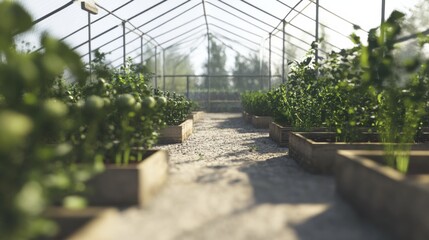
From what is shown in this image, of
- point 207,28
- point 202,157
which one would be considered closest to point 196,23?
point 207,28

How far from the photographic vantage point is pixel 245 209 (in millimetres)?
3100

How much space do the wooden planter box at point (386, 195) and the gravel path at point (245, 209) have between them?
0.39 feet

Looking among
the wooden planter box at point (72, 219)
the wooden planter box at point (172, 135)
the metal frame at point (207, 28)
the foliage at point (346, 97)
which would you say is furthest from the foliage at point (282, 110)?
the wooden planter box at point (72, 219)

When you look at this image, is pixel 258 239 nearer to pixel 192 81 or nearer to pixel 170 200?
pixel 170 200

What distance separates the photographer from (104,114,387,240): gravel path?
262 cm

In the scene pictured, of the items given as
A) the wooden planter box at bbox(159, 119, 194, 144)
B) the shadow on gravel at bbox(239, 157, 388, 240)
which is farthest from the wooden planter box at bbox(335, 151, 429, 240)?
the wooden planter box at bbox(159, 119, 194, 144)

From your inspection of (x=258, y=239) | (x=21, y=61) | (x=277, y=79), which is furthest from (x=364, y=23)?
(x=277, y=79)

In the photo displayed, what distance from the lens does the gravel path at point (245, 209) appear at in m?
2.62

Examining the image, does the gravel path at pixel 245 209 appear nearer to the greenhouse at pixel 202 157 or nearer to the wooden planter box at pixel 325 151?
the greenhouse at pixel 202 157

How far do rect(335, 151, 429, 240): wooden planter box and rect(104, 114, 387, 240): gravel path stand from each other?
0.12 meters

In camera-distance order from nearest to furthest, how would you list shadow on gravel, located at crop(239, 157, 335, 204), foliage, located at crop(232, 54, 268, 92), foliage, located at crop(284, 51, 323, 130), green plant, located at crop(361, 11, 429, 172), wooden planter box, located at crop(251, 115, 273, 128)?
shadow on gravel, located at crop(239, 157, 335, 204) → green plant, located at crop(361, 11, 429, 172) → foliage, located at crop(284, 51, 323, 130) → wooden planter box, located at crop(251, 115, 273, 128) → foliage, located at crop(232, 54, 268, 92)

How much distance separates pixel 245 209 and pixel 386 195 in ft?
3.56

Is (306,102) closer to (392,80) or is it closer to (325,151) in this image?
(325,151)

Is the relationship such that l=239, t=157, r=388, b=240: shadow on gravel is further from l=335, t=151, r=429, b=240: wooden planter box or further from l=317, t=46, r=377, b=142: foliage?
l=317, t=46, r=377, b=142: foliage
